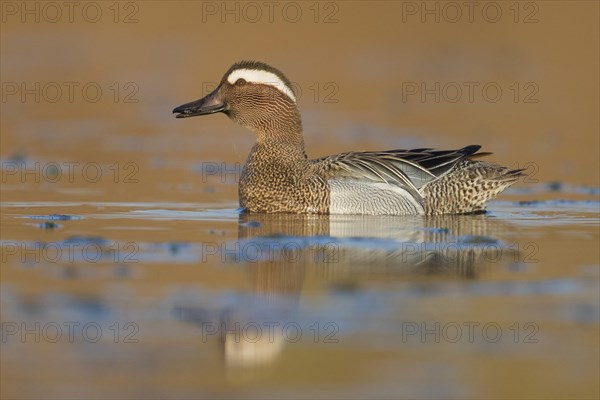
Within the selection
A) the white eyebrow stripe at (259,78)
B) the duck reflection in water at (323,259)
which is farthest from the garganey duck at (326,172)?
the duck reflection in water at (323,259)

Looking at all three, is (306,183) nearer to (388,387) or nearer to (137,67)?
(388,387)

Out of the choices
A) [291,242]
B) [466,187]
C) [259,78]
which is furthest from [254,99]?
[291,242]

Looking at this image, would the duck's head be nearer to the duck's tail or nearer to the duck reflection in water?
the duck reflection in water

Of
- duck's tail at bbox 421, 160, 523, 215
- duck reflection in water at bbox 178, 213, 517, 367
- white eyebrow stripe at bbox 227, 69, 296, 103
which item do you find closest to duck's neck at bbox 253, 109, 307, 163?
white eyebrow stripe at bbox 227, 69, 296, 103

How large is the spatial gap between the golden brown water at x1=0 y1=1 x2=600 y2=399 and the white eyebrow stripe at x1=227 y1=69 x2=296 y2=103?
3.63 feet

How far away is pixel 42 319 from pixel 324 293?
1594mm

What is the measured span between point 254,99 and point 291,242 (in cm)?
256

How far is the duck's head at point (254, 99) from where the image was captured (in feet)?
36.5

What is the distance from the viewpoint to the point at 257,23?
2277 centimetres

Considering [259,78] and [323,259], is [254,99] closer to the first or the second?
[259,78]

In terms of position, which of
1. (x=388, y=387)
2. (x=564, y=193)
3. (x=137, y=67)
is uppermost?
(x=137, y=67)

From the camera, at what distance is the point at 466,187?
10.9m

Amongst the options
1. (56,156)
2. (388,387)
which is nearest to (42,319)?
(388,387)

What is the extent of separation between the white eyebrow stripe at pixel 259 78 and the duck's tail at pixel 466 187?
1530 millimetres
